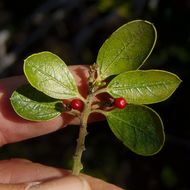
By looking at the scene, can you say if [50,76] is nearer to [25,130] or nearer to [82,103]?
[82,103]

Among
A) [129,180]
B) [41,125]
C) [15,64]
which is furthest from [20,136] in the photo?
[15,64]

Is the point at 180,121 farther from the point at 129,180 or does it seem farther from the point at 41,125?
the point at 41,125

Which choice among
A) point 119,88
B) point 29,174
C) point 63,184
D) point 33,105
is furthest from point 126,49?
point 29,174

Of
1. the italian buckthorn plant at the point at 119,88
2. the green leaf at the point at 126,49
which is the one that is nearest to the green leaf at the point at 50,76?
the italian buckthorn plant at the point at 119,88

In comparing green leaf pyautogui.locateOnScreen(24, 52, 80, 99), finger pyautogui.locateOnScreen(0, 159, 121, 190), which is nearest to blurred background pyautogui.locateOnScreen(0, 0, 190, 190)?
finger pyautogui.locateOnScreen(0, 159, 121, 190)

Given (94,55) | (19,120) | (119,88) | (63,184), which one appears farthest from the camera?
(94,55)

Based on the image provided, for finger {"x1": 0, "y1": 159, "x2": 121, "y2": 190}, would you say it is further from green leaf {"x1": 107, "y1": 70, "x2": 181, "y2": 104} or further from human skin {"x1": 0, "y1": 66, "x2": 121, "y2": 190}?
green leaf {"x1": 107, "y1": 70, "x2": 181, "y2": 104}
